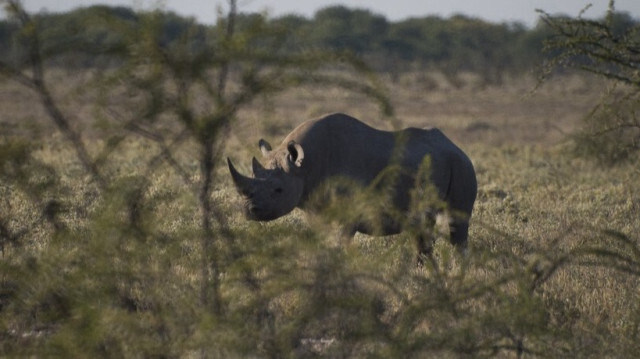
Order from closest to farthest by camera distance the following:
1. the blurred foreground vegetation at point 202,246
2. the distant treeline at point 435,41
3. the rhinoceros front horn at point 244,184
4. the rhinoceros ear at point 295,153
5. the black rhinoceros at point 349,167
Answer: the blurred foreground vegetation at point 202,246 < the rhinoceros front horn at point 244,184 < the black rhinoceros at point 349,167 < the rhinoceros ear at point 295,153 < the distant treeline at point 435,41

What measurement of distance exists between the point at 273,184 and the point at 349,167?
1.04 m

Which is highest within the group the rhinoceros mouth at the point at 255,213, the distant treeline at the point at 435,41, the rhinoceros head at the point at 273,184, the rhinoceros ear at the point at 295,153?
the rhinoceros ear at the point at 295,153

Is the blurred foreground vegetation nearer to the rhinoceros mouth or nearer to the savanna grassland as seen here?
the savanna grassland

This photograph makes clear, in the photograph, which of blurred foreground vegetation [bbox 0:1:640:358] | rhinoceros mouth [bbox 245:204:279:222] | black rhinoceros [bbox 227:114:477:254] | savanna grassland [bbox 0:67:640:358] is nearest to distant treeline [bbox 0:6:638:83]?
black rhinoceros [bbox 227:114:477:254]

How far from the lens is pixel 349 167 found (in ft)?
24.6

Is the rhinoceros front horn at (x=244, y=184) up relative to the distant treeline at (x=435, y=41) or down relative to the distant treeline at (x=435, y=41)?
up

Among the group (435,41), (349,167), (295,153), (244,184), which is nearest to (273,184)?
(244,184)

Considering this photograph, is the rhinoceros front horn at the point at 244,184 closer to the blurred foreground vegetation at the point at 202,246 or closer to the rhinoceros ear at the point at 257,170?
the rhinoceros ear at the point at 257,170

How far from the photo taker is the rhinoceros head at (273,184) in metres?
6.49

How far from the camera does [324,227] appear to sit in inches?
167

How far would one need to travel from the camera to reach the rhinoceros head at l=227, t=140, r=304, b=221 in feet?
21.3

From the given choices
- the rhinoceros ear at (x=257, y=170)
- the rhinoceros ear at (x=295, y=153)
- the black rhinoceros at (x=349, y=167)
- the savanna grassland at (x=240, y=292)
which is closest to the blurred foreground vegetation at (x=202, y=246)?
the savanna grassland at (x=240, y=292)

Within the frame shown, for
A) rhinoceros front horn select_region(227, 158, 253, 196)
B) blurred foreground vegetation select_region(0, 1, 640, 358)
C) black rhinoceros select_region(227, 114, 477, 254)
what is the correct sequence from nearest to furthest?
blurred foreground vegetation select_region(0, 1, 640, 358), rhinoceros front horn select_region(227, 158, 253, 196), black rhinoceros select_region(227, 114, 477, 254)

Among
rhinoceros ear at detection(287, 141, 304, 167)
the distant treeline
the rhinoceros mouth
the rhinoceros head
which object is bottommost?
the distant treeline
